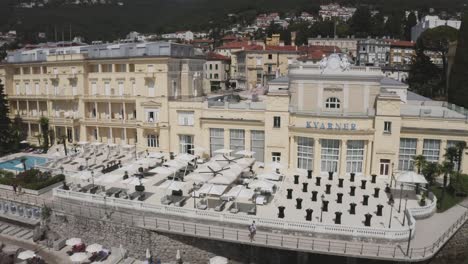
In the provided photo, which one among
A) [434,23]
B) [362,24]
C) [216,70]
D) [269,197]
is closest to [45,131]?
[269,197]

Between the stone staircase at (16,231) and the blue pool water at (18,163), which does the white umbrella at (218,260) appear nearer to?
the stone staircase at (16,231)

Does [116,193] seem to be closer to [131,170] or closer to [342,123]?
[131,170]

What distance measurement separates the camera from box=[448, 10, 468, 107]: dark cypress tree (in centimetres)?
5094

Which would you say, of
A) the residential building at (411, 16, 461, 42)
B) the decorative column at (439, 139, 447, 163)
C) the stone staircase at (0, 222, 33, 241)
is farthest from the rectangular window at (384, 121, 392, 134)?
the residential building at (411, 16, 461, 42)

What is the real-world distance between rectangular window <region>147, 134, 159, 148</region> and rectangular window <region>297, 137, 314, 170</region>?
55.6 feet

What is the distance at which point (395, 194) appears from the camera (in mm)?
31250

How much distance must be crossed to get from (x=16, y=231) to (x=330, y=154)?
29.0 m

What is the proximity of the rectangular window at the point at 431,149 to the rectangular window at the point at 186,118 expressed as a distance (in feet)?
78.6

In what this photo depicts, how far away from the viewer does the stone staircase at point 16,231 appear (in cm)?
2989

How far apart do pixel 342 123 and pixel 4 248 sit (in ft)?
100

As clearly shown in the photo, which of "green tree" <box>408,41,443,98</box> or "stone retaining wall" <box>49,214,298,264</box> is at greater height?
"green tree" <box>408,41,443,98</box>

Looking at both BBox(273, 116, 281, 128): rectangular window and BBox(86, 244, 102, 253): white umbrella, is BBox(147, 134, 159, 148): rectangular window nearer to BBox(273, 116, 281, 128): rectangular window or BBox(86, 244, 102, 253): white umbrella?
BBox(273, 116, 281, 128): rectangular window

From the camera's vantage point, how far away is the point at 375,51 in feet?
351

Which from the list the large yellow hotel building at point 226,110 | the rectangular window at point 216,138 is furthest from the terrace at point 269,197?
the large yellow hotel building at point 226,110
